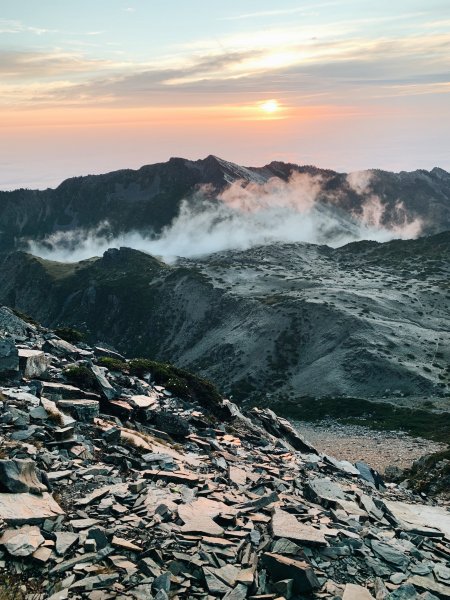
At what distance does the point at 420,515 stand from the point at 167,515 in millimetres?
14839

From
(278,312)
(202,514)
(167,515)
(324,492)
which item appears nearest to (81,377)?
(324,492)

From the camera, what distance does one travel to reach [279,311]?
4043 inches

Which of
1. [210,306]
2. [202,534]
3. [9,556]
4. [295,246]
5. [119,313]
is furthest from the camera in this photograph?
[295,246]

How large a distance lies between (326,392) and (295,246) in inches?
4284

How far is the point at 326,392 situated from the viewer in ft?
248

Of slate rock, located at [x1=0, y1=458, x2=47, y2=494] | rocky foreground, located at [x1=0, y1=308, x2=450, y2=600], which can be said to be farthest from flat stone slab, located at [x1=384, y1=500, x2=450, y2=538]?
slate rock, located at [x1=0, y1=458, x2=47, y2=494]

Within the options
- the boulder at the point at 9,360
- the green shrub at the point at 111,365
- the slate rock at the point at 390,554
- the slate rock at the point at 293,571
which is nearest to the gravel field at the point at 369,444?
the green shrub at the point at 111,365

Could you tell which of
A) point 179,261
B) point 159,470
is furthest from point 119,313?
point 159,470

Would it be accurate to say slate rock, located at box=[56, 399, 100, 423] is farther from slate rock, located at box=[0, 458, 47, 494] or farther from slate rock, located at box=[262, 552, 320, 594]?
slate rock, located at box=[262, 552, 320, 594]

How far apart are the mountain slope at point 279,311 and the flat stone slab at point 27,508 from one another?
64.4 meters

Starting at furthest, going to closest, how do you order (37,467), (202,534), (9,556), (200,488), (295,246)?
1. (295,246)
2. (200,488)
3. (37,467)
4. (202,534)
5. (9,556)

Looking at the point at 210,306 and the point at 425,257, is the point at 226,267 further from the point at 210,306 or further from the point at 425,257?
the point at 425,257

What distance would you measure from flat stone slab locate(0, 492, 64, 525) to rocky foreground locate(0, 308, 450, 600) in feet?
0.14

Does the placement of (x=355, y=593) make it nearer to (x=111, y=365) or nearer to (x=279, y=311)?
(x=111, y=365)
